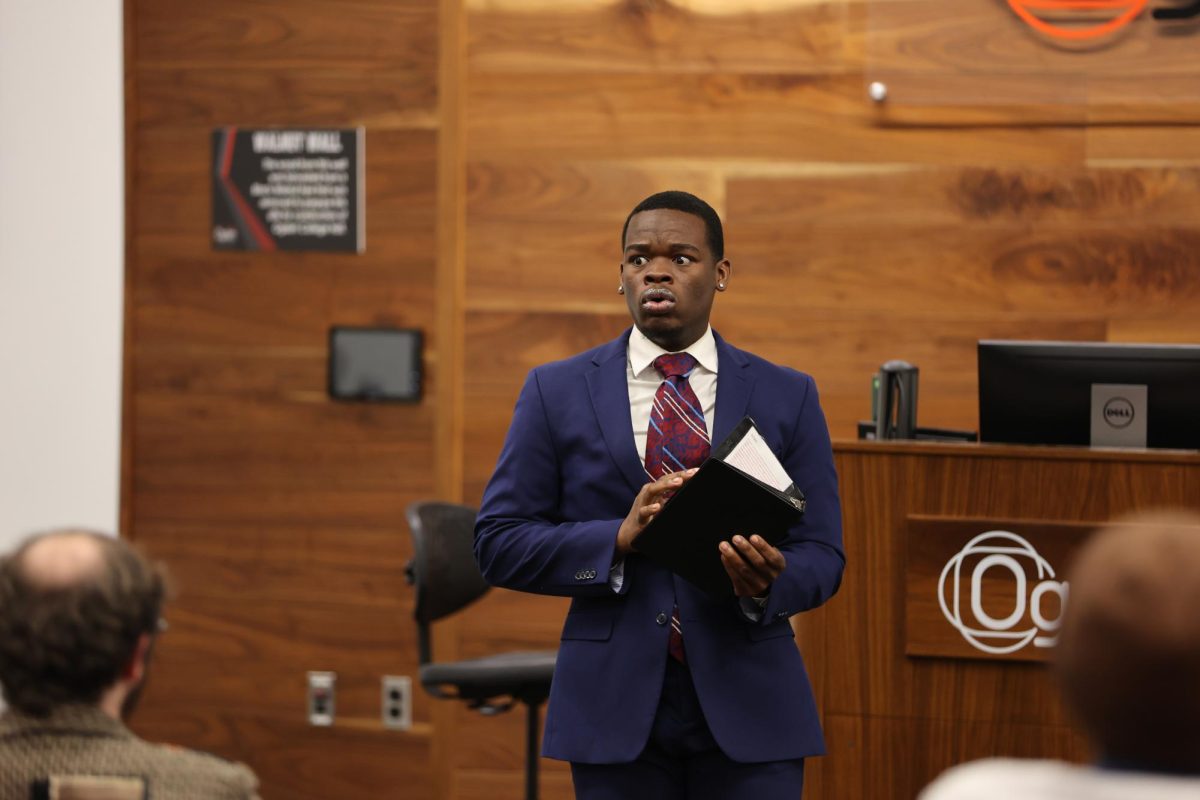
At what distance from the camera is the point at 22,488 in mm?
4879

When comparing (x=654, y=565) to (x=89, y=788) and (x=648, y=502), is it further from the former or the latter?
(x=89, y=788)

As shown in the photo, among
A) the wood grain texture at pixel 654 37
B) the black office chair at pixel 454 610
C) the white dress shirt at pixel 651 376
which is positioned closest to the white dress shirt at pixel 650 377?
the white dress shirt at pixel 651 376

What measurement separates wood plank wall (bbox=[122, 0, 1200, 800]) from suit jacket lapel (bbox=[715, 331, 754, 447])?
2.01 m

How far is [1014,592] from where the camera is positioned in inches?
112

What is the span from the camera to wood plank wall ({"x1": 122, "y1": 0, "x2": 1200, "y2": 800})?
4277 millimetres

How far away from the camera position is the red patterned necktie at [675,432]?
2312 millimetres

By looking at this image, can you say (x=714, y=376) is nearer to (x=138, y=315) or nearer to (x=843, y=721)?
(x=843, y=721)

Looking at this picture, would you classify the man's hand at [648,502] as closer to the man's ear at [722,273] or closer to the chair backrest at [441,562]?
the man's ear at [722,273]

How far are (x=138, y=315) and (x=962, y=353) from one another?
8.50 ft

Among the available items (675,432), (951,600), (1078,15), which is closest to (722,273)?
(675,432)

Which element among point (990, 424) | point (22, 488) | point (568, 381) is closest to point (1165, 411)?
point (990, 424)

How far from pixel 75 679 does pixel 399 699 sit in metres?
3.27

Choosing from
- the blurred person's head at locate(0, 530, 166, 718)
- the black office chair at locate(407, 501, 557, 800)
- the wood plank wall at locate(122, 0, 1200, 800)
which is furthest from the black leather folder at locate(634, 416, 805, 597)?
the wood plank wall at locate(122, 0, 1200, 800)

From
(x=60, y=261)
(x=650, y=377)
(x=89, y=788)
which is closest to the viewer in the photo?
(x=89, y=788)
